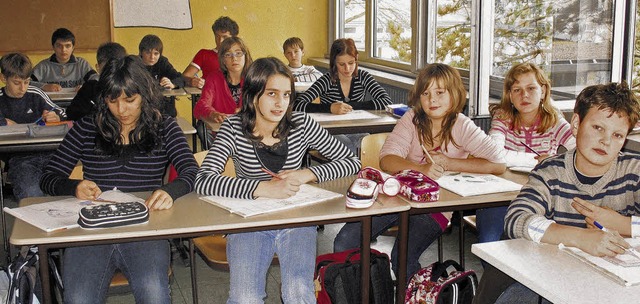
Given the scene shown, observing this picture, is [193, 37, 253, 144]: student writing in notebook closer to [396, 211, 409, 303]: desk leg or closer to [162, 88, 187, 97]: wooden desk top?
[162, 88, 187, 97]: wooden desk top

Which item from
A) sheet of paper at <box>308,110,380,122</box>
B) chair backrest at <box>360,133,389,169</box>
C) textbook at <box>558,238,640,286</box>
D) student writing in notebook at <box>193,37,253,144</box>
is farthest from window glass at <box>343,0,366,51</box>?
textbook at <box>558,238,640,286</box>

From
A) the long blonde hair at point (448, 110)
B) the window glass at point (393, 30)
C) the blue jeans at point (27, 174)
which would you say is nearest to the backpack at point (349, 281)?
the long blonde hair at point (448, 110)

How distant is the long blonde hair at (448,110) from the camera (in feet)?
9.39

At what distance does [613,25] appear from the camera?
12.3 ft

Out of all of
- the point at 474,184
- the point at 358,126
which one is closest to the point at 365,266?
the point at 474,184

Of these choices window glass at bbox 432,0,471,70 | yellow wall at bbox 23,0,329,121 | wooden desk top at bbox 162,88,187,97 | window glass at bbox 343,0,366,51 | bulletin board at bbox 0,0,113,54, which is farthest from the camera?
yellow wall at bbox 23,0,329,121

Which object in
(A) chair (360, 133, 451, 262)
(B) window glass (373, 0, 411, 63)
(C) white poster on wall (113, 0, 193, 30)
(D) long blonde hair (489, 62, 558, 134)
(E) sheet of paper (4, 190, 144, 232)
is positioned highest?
(C) white poster on wall (113, 0, 193, 30)

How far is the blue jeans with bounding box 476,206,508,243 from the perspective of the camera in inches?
108

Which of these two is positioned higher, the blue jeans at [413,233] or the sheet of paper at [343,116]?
the sheet of paper at [343,116]

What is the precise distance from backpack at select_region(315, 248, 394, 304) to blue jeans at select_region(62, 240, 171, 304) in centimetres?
55

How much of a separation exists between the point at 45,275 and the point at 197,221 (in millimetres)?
463

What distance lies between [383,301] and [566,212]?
0.77 meters

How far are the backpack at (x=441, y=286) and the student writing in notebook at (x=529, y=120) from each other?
800mm

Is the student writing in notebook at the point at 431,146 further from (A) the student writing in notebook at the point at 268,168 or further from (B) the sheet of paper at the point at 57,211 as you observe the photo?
(B) the sheet of paper at the point at 57,211
